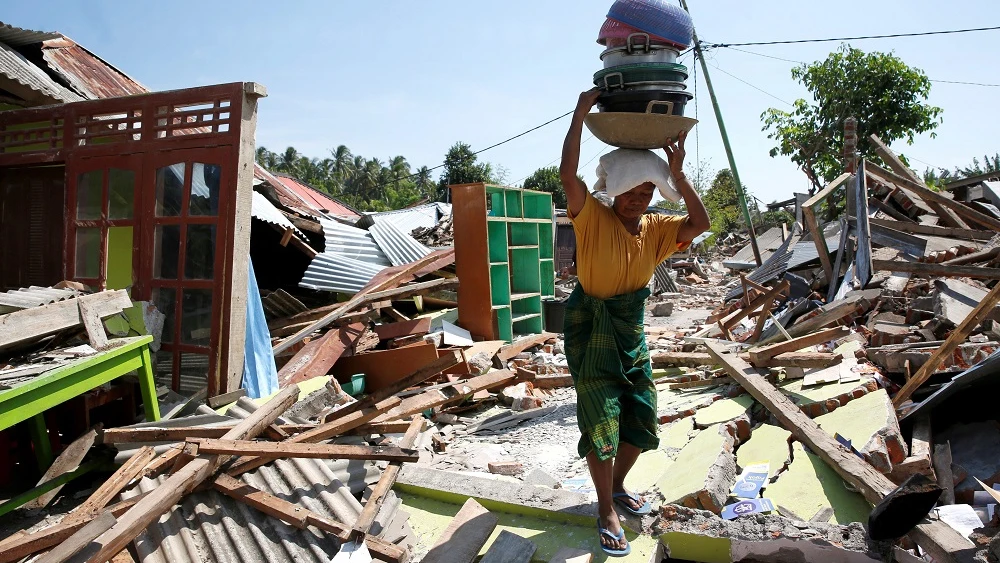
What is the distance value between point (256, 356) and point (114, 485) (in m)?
1.85

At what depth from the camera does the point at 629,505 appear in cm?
319

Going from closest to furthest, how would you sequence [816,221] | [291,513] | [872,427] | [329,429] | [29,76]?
[291,513] < [872,427] < [329,429] < [29,76] < [816,221]

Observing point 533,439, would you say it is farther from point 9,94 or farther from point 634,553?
point 9,94

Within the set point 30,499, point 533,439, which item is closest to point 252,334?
point 30,499

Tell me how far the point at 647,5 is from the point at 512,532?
254 cm

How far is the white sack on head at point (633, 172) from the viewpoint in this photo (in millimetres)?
2977

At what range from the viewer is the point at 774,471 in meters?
3.55

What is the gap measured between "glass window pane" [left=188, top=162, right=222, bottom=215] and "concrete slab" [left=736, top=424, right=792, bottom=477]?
12.6 feet

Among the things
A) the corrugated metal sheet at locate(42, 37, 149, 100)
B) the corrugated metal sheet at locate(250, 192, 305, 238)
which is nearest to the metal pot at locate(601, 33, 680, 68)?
the corrugated metal sheet at locate(250, 192, 305, 238)

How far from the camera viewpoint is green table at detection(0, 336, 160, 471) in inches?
118

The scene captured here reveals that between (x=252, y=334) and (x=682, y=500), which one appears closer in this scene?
(x=682, y=500)

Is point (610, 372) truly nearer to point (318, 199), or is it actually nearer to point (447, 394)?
point (447, 394)

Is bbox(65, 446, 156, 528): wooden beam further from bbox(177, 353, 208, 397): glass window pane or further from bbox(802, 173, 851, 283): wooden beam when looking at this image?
bbox(802, 173, 851, 283): wooden beam

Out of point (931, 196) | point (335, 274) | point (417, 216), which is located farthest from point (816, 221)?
point (417, 216)
